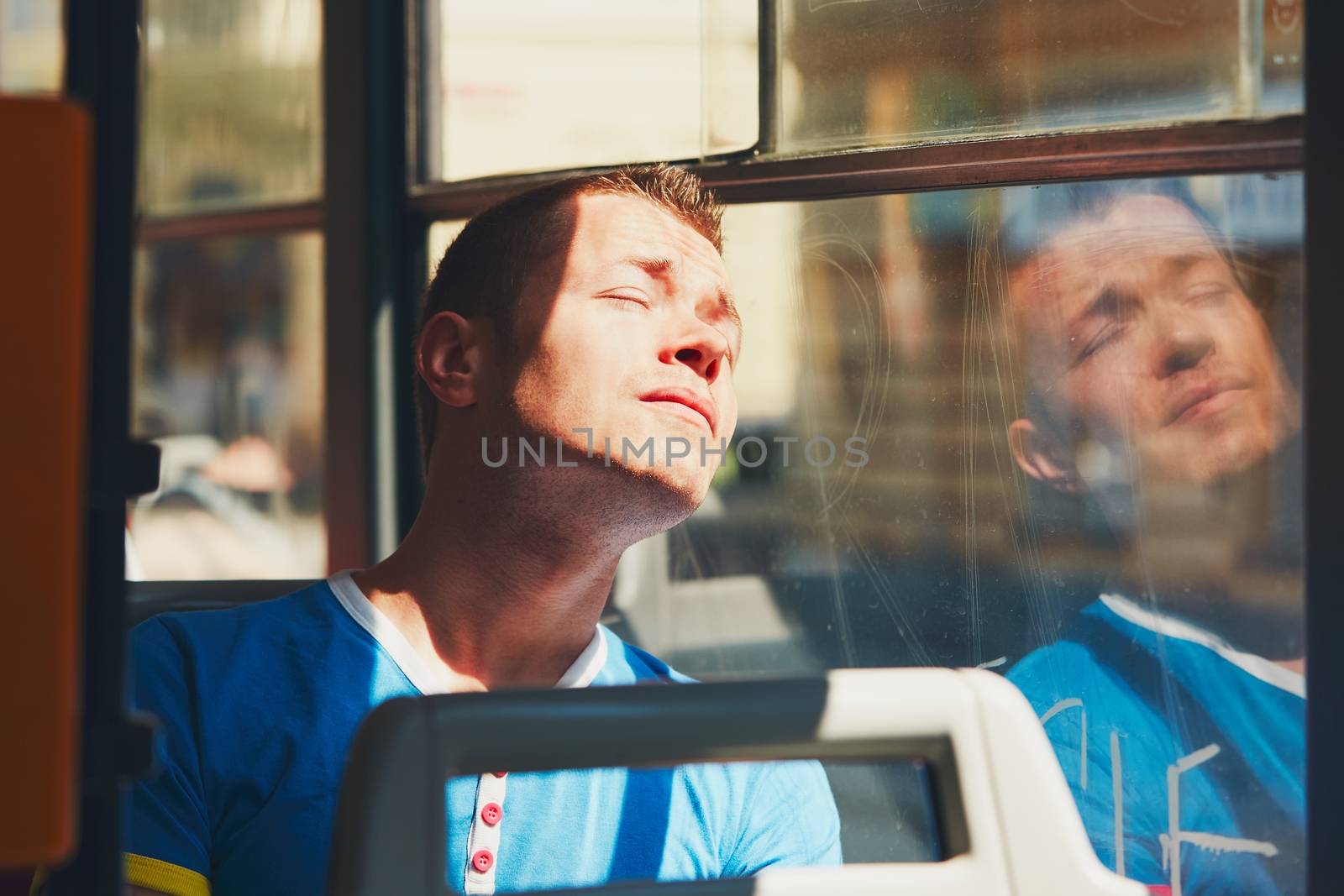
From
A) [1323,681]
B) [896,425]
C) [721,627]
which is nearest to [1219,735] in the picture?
[1323,681]

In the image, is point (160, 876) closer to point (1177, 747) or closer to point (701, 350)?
point (701, 350)

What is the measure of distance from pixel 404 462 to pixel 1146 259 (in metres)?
1.63

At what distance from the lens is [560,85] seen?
2.30 m

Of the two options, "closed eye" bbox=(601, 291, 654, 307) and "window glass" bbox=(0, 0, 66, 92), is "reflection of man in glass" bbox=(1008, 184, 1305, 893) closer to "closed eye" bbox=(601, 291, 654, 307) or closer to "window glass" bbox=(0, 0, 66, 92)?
"closed eye" bbox=(601, 291, 654, 307)

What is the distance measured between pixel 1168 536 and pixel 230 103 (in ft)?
9.90

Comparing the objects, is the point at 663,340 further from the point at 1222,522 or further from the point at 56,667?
the point at 56,667

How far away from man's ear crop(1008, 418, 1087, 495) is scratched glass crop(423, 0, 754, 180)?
0.71m

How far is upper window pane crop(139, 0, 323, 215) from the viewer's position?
2.86m

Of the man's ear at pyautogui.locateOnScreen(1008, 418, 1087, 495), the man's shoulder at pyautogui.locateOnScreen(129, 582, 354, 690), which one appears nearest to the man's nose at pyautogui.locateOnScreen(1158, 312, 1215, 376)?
the man's ear at pyautogui.locateOnScreen(1008, 418, 1087, 495)

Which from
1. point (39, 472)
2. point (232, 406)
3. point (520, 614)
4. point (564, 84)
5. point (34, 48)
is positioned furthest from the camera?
point (232, 406)

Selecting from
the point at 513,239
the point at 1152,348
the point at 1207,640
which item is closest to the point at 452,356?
the point at 513,239

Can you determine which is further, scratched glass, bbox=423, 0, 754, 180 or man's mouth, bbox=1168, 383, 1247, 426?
scratched glass, bbox=423, 0, 754, 180

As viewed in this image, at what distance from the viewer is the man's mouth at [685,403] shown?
1.56 meters

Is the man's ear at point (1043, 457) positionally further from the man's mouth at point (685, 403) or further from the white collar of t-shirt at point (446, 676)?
the white collar of t-shirt at point (446, 676)
